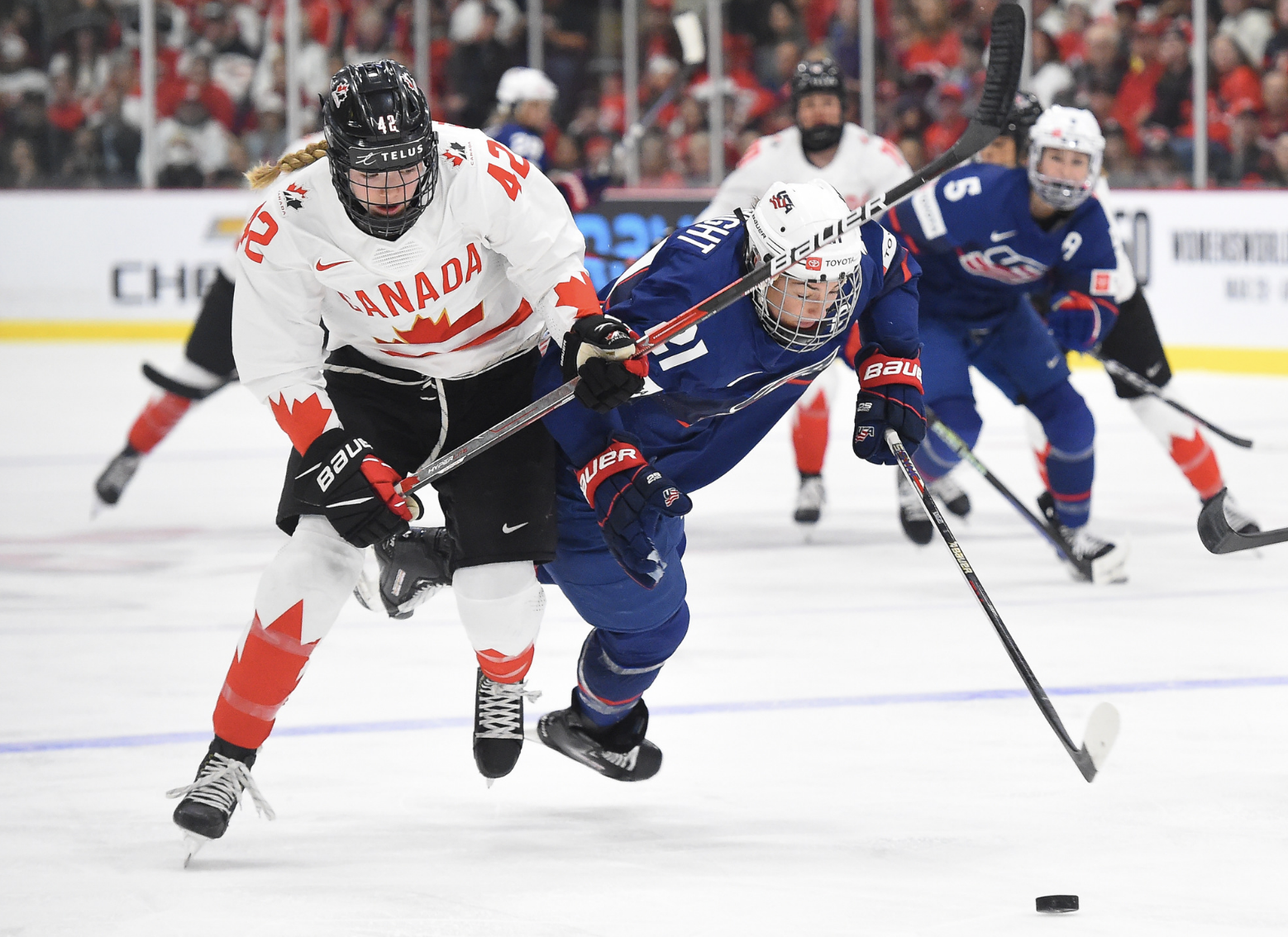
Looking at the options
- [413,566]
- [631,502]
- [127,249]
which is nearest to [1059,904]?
[631,502]

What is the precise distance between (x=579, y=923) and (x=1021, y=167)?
3.02 meters

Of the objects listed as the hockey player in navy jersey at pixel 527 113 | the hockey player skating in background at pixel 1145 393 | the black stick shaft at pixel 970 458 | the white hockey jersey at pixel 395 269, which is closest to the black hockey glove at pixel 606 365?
the white hockey jersey at pixel 395 269

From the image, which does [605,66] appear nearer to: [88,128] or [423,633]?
[88,128]

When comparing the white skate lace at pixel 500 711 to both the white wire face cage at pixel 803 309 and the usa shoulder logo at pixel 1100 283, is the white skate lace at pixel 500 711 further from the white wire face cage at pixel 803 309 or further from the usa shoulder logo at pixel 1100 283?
the usa shoulder logo at pixel 1100 283

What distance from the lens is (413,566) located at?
10.1 ft

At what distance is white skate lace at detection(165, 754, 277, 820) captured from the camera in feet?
8.86

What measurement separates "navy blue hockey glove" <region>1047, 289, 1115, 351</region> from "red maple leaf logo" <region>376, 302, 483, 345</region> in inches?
89.1

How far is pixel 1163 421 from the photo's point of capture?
5.12 m

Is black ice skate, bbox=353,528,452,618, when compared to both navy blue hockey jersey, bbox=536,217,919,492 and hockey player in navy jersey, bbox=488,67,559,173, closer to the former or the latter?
navy blue hockey jersey, bbox=536,217,919,492

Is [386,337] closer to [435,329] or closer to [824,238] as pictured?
[435,329]

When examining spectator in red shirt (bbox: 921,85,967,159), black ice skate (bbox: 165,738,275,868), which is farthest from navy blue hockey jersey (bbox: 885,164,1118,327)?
spectator in red shirt (bbox: 921,85,967,159)

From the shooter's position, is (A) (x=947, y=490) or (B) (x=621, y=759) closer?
(B) (x=621, y=759)

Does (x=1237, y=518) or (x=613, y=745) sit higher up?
(x=613, y=745)

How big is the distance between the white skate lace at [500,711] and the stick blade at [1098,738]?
84cm
